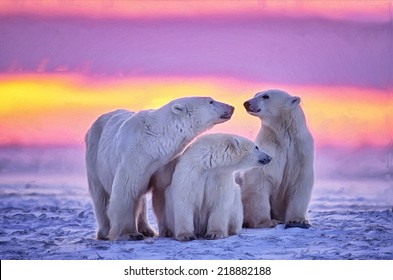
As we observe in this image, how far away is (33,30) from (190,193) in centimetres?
302

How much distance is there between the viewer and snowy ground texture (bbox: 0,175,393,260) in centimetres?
872

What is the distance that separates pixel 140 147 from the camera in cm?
927

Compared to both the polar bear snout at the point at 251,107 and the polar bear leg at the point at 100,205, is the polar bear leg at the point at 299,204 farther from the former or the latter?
the polar bear leg at the point at 100,205

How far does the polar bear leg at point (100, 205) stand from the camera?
9953 millimetres

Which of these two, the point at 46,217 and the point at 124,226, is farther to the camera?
the point at 46,217

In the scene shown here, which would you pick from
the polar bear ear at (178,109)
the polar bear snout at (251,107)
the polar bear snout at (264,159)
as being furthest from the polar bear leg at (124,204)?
the polar bear snout at (251,107)

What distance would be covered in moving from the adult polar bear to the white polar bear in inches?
30.2

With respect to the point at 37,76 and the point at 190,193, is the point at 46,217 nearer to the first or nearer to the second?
the point at 37,76

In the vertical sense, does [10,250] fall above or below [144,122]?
below

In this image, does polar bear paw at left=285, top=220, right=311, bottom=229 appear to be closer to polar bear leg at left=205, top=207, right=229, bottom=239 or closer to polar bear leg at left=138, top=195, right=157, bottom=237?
polar bear leg at left=205, top=207, right=229, bottom=239

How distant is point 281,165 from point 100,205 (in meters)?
2.02

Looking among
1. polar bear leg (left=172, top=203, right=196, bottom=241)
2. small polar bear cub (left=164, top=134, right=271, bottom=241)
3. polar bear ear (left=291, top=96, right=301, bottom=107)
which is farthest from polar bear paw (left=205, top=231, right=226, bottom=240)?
polar bear ear (left=291, top=96, right=301, bottom=107)

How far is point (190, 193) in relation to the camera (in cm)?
905

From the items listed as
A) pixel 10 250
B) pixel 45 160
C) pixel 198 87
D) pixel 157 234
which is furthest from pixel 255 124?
pixel 10 250
